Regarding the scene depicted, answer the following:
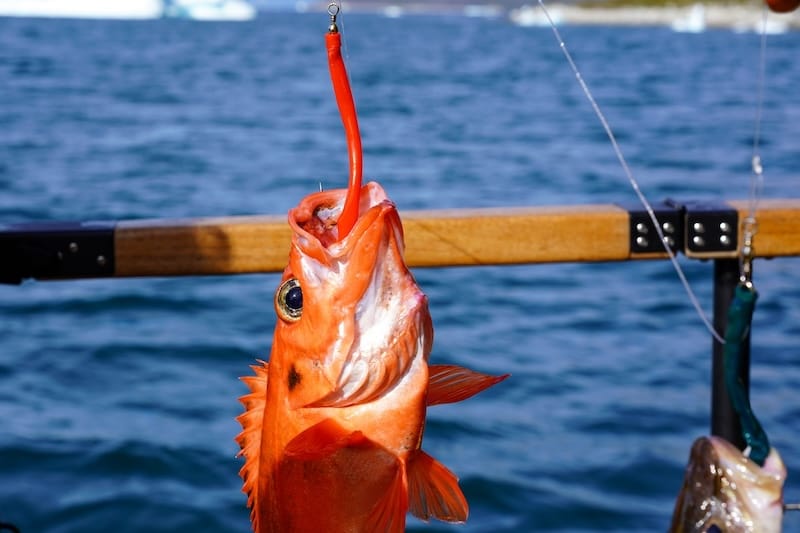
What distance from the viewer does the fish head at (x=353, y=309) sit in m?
1.72

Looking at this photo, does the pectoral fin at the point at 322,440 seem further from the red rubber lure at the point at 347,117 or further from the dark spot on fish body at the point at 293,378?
the red rubber lure at the point at 347,117

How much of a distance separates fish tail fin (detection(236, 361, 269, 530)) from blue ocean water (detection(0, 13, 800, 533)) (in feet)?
11.4

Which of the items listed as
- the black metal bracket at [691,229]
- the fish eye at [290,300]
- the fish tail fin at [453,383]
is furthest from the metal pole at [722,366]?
the fish eye at [290,300]

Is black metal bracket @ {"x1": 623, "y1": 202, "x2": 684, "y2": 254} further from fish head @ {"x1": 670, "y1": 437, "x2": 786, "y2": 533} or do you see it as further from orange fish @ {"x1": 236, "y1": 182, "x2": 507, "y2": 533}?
orange fish @ {"x1": 236, "y1": 182, "x2": 507, "y2": 533}

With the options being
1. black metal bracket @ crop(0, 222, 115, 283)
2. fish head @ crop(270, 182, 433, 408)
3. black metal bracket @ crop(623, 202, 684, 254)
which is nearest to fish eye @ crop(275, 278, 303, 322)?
fish head @ crop(270, 182, 433, 408)

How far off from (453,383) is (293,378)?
26 centimetres

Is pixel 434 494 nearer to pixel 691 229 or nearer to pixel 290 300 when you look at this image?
pixel 290 300

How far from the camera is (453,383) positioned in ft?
6.13

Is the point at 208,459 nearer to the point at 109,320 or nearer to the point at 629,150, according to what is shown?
the point at 109,320

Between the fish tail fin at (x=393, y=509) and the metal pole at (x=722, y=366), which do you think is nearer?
the fish tail fin at (x=393, y=509)

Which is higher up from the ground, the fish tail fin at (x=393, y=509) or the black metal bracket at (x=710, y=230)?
the black metal bracket at (x=710, y=230)

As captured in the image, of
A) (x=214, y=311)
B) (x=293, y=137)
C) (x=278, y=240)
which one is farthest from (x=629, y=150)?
(x=278, y=240)

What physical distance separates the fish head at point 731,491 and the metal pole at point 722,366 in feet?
2.09

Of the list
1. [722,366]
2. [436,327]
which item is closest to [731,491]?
[722,366]
